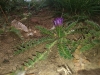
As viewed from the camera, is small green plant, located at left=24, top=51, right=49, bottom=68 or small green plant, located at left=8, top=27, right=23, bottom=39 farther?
small green plant, located at left=8, top=27, right=23, bottom=39

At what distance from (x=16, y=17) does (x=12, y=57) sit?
3.72 feet

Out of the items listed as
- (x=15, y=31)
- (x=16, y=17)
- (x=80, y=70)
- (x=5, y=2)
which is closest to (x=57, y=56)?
(x=80, y=70)

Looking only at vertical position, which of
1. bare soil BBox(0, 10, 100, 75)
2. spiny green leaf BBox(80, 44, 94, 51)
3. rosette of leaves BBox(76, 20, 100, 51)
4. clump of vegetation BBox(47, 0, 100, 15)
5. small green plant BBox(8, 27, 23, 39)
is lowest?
bare soil BBox(0, 10, 100, 75)

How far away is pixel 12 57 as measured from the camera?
6.79 ft

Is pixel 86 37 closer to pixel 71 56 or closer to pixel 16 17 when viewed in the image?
pixel 71 56

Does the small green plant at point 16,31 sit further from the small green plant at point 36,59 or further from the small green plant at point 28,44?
the small green plant at point 36,59

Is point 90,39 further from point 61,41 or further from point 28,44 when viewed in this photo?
point 28,44

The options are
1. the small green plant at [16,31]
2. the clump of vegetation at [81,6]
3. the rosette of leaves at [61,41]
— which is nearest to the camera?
the rosette of leaves at [61,41]

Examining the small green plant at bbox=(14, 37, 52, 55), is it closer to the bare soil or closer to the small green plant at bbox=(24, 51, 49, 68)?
the bare soil

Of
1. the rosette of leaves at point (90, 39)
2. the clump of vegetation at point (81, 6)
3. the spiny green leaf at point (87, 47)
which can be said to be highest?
the clump of vegetation at point (81, 6)

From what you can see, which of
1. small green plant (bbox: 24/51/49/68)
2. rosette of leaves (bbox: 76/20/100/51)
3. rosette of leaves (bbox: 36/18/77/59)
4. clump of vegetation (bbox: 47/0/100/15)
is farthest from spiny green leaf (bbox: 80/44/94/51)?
clump of vegetation (bbox: 47/0/100/15)

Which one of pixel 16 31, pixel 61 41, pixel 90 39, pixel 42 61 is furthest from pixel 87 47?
pixel 16 31

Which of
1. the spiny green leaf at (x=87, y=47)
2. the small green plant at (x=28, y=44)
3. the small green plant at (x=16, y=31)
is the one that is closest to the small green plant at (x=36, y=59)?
the small green plant at (x=28, y=44)

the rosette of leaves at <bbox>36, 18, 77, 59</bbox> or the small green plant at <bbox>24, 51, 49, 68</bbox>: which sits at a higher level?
the rosette of leaves at <bbox>36, 18, 77, 59</bbox>
